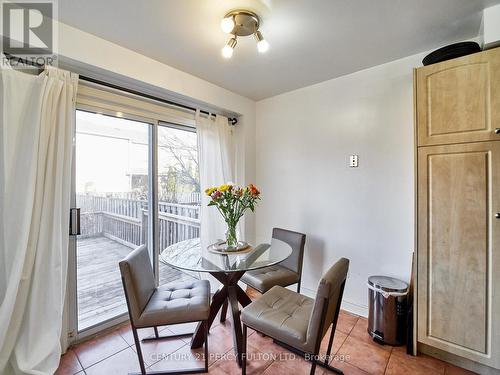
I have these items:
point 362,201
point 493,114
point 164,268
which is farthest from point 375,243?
point 164,268

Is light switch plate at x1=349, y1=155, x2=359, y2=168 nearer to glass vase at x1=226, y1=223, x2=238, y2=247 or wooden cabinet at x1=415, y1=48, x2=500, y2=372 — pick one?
wooden cabinet at x1=415, y1=48, x2=500, y2=372

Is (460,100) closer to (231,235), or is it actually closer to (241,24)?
(241,24)

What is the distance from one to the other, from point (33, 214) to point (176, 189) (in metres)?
1.28

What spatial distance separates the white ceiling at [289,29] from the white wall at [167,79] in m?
0.07

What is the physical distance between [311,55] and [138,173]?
1.99 m

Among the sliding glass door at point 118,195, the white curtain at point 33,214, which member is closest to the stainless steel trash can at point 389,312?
the sliding glass door at point 118,195

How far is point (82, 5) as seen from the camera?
148cm

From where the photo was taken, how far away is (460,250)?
1598 millimetres

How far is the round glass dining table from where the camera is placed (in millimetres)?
1720

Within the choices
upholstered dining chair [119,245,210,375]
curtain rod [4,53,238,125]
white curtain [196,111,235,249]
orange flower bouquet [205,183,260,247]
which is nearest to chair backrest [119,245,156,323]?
upholstered dining chair [119,245,210,375]

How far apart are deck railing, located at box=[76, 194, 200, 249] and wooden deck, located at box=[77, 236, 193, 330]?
88 mm

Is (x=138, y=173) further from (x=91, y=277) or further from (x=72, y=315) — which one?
(x=72, y=315)

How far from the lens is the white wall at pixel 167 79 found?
173 centimetres

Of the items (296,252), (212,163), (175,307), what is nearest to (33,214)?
(175,307)
